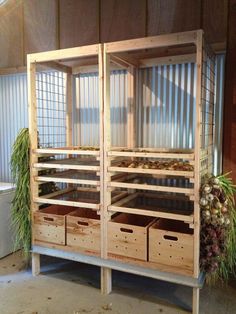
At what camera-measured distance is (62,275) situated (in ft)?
9.62

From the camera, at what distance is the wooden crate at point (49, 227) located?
2.78 m

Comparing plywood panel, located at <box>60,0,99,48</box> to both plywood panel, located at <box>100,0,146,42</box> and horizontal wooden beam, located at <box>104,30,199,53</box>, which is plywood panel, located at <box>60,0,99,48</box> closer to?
plywood panel, located at <box>100,0,146,42</box>

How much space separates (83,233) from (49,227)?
38cm

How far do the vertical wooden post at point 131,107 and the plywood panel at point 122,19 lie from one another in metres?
0.41

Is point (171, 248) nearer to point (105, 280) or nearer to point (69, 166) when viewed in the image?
point (105, 280)

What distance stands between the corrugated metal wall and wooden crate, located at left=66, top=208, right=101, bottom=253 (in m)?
1.03

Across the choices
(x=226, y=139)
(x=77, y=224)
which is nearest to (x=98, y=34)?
(x=226, y=139)

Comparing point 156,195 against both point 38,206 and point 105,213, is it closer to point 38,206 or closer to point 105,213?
point 105,213

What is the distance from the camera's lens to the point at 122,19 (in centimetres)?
309

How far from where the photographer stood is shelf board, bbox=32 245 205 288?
2297 mm

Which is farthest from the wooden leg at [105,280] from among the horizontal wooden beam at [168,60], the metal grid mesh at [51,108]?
the horizontal wooden beam at [168,60]

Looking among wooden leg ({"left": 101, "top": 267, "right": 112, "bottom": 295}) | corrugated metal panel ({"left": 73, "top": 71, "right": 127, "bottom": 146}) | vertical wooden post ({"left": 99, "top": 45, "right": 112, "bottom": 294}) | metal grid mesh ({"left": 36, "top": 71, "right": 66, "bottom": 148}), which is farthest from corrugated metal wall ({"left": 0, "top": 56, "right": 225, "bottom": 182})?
wooden leg ({"left": 101, "top": 267, "right": 112, "bottom": 295})

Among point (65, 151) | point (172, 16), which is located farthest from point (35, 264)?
point (172, 16)

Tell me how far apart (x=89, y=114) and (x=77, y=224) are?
52.5 inches
